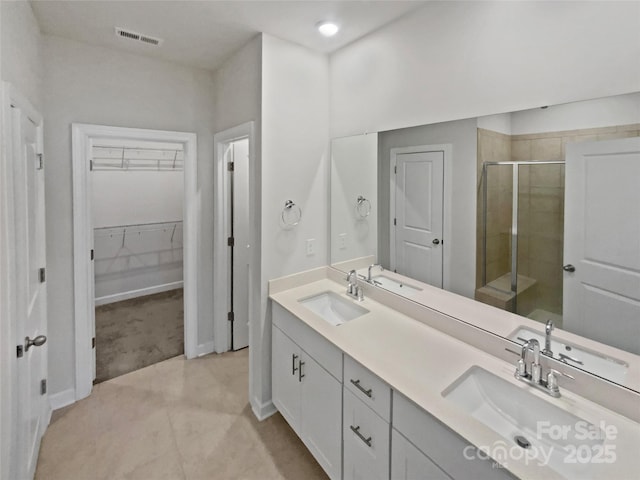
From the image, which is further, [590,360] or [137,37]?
[137,37]

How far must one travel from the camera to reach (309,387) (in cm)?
193

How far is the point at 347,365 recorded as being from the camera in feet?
5.27

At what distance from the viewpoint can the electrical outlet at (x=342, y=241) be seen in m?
2.53

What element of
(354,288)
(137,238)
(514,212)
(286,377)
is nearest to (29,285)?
(286,377)

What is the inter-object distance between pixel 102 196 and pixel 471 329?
4684mm

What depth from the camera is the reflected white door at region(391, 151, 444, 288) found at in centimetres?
188

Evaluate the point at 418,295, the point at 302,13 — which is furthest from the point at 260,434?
the point at 302,13

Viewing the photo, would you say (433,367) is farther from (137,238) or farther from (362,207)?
(137,238)

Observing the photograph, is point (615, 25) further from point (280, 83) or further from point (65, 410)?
point (65, 410)

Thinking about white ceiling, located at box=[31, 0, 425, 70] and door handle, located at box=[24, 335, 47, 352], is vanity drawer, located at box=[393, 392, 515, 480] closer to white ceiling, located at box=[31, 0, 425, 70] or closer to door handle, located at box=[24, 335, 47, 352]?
door handle, located at box=[24, 335, 47, 352]

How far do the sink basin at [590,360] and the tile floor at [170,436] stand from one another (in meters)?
1.41

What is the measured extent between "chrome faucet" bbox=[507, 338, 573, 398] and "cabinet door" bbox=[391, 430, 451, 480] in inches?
19.8

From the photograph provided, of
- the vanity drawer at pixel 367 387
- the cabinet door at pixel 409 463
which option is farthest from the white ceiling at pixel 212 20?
the cabinet door at pixel 409 463

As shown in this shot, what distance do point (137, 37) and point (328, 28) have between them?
136 cm
